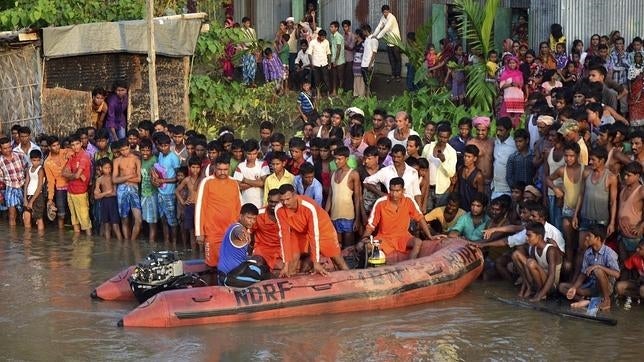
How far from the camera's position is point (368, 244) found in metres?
12.9

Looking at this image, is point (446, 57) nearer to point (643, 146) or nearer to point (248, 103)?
point (248, 103)

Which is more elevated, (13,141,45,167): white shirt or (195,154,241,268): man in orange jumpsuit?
(13,141,45,167): white shirt

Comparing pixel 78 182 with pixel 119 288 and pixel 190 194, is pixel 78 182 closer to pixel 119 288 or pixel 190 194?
pixel 190 194

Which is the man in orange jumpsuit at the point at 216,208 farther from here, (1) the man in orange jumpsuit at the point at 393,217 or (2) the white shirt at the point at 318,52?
(2) the white shirt at the point at 318,52

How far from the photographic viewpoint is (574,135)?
42.4 feet

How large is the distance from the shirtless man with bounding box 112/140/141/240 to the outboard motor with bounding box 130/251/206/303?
3.48 meters

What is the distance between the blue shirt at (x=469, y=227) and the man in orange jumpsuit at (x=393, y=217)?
26.0 inches

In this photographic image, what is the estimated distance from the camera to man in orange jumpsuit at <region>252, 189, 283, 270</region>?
1259cm

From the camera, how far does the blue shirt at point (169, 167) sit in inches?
606

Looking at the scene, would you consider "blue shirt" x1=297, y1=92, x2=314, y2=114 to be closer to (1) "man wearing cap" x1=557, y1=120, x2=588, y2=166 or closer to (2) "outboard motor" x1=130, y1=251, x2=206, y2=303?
(1) "man wearing cap" x1=557, y1=120, x2=588, y2=166

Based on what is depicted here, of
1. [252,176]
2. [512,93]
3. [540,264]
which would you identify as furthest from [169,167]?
[540,264]

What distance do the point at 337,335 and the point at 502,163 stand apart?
10.9 ft

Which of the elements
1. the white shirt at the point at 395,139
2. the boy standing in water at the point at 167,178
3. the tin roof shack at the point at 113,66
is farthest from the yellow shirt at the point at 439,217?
the tin roof shack at the point at 113,66

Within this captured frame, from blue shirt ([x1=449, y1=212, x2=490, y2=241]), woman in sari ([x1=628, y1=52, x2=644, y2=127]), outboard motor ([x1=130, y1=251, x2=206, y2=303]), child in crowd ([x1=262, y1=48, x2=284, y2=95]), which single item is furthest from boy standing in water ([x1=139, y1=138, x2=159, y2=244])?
child in crowd ([x1=262, y1=48, x2=284, y2=95])
